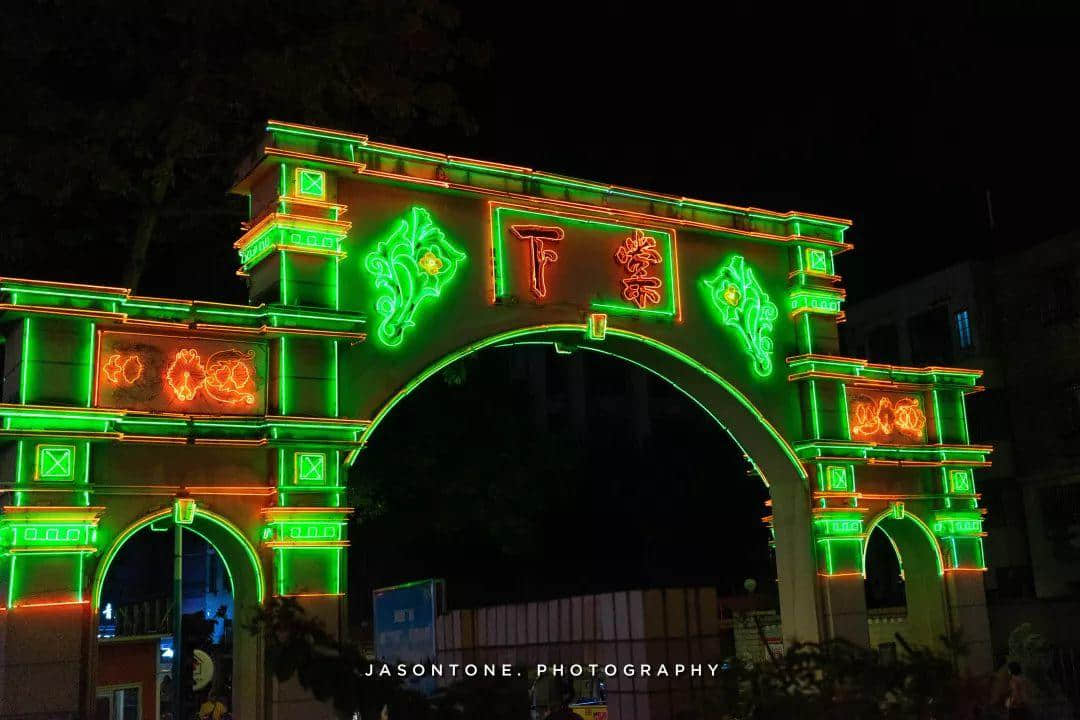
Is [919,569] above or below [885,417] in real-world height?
below

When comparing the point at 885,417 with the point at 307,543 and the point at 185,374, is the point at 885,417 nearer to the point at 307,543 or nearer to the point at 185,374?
the point at 307,543

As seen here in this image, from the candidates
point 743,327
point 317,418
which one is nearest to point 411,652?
point 317,418

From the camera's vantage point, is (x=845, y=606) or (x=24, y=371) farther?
(x=845, y=606)

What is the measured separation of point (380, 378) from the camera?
1312cm

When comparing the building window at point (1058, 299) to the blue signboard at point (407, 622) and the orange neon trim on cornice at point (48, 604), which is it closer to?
the blue signboard at point (407, 622)

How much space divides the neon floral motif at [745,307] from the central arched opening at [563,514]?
121 centimetres

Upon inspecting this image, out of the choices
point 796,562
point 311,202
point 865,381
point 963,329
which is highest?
point 963,329

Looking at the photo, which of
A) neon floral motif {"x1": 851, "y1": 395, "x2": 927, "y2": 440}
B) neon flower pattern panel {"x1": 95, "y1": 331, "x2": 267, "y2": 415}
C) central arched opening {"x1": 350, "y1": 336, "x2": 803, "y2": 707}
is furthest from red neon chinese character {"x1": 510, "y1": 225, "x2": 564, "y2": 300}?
neon floral motif {"x1": 851, "y1": 395, "x2": 927, "y2": 440}

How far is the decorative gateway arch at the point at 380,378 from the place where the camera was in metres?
11.3

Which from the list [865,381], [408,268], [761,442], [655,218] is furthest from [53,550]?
[865,381]

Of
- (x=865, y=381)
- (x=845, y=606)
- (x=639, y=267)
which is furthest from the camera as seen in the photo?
(x=865, y=381)

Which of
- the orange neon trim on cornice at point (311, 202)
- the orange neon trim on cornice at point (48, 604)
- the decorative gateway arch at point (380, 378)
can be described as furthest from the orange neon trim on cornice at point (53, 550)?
the orange neon trim on cornice at point (311, 202)

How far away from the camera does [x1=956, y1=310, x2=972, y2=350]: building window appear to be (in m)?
27.2

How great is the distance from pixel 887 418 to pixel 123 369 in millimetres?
9863
